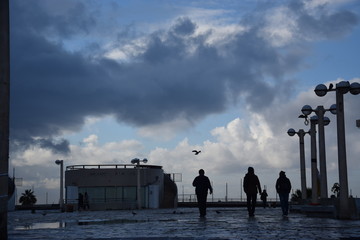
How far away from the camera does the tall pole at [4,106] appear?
33.7ft

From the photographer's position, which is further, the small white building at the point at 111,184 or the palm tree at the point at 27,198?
the palm tree at the point at 27,198

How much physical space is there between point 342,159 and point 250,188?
347 cm

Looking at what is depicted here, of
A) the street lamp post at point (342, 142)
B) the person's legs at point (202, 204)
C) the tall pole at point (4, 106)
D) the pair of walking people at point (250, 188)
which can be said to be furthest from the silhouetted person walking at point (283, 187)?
the tall pole at point (4, 106)

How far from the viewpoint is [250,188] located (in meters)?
21.6

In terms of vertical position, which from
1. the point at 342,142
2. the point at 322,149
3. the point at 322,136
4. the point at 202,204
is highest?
the point at 322,136

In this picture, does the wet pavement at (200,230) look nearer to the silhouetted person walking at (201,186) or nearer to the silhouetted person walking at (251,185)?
the silhouetted person walking at (251,185)

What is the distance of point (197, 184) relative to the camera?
2259 cm

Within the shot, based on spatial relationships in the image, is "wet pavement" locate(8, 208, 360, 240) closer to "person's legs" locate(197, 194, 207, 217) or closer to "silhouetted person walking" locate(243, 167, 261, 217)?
"silhouetted person walking" locate(243, 167, 261, 217)

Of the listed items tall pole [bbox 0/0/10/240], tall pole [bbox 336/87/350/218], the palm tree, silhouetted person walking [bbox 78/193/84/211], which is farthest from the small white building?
the palm tree

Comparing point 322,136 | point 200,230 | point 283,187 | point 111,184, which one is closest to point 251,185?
point 283,187

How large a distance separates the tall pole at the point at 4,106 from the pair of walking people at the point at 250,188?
12172 millimetres

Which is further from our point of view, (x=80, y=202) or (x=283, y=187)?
(x=80, y=202)

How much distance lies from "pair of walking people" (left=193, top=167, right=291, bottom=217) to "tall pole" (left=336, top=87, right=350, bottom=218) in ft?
9.43

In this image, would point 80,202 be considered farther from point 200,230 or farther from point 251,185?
point 200,230
